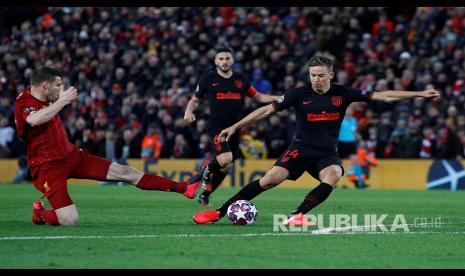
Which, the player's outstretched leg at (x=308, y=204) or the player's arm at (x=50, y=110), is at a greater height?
the player's arm at (x=50, y=110)

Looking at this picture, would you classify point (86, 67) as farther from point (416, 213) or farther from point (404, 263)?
point (404, 263)

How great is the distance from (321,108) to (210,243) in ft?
9.04

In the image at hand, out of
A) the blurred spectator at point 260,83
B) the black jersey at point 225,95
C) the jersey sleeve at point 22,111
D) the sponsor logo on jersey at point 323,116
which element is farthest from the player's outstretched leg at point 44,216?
the blurred spectator at point 260,83

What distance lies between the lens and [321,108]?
36.6 feet

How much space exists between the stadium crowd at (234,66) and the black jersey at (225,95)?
898cm

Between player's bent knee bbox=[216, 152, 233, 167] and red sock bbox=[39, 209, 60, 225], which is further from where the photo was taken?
player's bent knee bbox=[216, 152, 233, 167]

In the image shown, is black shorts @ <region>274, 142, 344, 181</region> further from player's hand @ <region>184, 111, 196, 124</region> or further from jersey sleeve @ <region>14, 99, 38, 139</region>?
player's hand @ <region>184, 111, 196, 124</region>

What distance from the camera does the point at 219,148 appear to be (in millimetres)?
14523

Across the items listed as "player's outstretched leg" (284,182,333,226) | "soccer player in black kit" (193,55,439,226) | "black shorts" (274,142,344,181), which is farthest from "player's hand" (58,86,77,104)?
"player's outstretched leg" (284,182,333,226)

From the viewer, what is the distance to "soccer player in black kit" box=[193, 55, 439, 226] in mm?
11023

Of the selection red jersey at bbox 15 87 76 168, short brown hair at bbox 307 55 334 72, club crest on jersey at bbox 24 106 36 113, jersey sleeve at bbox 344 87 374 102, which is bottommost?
red jersey at bbox 15 87 76 168

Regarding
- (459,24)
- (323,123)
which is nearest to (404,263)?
(323,123)

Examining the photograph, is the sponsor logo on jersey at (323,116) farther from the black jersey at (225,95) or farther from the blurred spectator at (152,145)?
the blurred spectator at (152,145)

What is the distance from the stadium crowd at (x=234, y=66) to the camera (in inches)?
926
